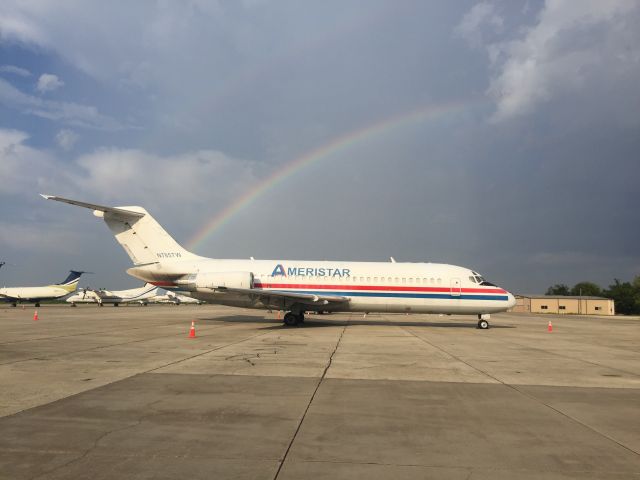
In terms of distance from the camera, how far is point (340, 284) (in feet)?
83.1

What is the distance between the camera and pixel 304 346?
15289 millimetres

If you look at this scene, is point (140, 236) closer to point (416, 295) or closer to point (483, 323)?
point (416, 295)

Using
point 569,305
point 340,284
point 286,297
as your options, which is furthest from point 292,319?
point 569,305

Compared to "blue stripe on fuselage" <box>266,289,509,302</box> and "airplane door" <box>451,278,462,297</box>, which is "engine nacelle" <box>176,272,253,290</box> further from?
"airplane door" <box>451,278,462,297</box>

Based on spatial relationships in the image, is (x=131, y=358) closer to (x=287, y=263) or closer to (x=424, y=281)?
(x=287, y=263)

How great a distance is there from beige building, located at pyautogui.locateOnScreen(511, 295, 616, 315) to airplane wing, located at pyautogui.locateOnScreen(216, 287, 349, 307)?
6830cm

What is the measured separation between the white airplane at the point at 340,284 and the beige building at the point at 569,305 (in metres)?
64.4

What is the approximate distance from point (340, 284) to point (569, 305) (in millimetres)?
71967

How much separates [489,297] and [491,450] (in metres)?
21.2

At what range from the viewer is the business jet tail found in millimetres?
26781

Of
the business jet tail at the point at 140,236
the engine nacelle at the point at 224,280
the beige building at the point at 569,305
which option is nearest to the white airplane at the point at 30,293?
the business jet tail at the point at 140,236

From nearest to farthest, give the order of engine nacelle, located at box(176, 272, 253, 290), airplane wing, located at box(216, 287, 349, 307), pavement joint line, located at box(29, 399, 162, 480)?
pavement joint line, located at box(29, 399, 162, 480)
airplane wing, located at box(216, 287, 349, 307)
engine nacelle, located at box(176, 272, 253, 290)

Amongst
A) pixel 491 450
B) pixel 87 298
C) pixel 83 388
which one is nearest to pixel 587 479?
pixel 491 450

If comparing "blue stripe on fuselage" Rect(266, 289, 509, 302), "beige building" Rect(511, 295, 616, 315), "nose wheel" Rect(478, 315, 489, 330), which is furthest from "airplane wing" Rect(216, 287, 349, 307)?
"beige building" Rect(511, 295, 616, 315)
